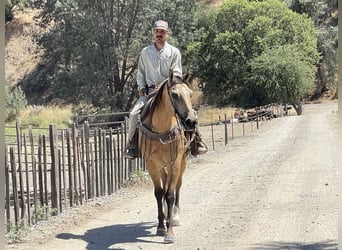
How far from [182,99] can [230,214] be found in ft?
8.23

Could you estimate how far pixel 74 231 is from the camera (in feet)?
26.2

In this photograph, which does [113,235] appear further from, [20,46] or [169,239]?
[20,46]

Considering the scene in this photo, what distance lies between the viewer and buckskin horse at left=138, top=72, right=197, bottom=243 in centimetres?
675

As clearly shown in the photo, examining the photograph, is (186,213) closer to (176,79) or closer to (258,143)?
(176,79)

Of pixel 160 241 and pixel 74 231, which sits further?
pixel 74 231

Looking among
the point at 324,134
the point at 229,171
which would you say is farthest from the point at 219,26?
the point at 229,171

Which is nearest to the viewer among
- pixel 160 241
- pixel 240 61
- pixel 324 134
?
pixel 160 241

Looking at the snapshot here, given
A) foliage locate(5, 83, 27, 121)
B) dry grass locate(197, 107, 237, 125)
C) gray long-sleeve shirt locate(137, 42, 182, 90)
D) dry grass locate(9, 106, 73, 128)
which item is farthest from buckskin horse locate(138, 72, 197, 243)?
dry grass locate(197, 107, 237, 125)

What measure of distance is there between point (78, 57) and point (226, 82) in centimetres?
1436

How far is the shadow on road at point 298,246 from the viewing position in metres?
6.41

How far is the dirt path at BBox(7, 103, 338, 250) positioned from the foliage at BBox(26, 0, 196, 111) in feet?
70.5

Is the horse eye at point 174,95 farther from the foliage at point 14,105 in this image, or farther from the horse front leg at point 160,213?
the foliage at point 14,105

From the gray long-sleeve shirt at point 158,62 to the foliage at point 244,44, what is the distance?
3597cm

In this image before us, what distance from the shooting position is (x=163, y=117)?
700 centimetres
